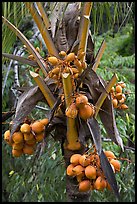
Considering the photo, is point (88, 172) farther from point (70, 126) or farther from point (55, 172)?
point (55, 172)

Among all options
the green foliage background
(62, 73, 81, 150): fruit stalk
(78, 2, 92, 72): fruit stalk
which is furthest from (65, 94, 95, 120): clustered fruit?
the green foliage background

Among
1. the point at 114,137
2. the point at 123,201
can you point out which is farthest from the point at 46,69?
the point at 123,201

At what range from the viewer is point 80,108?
1291mm

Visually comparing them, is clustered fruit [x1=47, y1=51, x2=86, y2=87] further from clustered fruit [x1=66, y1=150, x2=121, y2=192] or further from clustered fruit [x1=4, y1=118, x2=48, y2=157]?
clustered fruit [x1=66, y1=150, x2=121, y2=192]

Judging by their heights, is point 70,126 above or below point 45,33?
below

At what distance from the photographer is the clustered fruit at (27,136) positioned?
4.42 feet

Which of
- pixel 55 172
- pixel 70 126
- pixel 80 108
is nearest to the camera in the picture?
pixel 80 108

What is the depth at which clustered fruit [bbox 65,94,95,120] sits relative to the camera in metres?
1.27

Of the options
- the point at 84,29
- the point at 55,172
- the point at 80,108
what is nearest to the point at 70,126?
the point at 80,108

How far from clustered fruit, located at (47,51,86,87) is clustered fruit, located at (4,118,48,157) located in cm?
18

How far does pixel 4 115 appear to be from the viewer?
162cm

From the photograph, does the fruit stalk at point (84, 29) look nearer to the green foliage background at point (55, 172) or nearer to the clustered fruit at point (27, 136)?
the clustered fruit at point (27, 136)

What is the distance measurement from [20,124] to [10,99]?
5.50ft

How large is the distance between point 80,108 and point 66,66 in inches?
6.4
